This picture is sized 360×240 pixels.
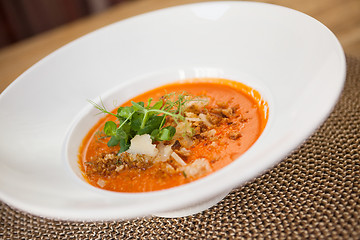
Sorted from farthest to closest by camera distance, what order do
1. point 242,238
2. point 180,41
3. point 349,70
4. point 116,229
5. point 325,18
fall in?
point 325,18
point 349,70
point 180,41
point 116,229
point 242,238

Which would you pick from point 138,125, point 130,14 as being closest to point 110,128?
point 138,125

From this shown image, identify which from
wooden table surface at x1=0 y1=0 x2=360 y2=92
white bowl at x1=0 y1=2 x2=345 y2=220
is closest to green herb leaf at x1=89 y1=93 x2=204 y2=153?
white bowl at x1=0 y1=2 x2=345 y2=220

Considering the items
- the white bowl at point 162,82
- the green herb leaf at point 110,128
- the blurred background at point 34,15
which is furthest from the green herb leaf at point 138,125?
the blurred background at point 34,15

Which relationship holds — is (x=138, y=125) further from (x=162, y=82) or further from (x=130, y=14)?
(x=130, y=14)

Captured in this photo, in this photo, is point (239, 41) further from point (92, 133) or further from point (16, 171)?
point (16, 171)

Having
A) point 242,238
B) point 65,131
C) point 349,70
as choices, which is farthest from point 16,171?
point 349,70
